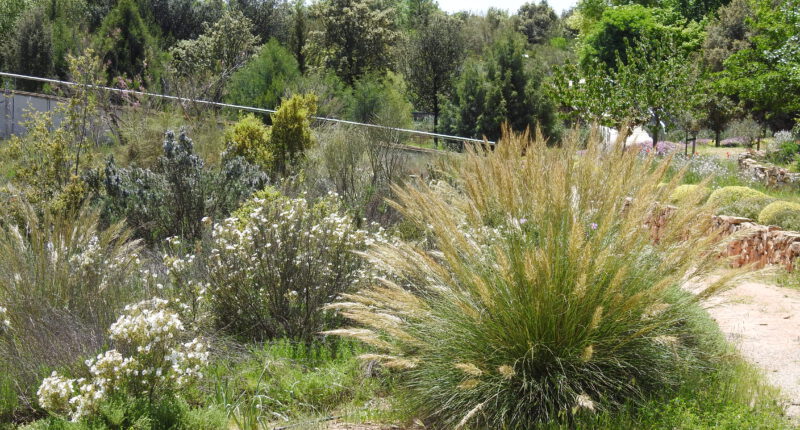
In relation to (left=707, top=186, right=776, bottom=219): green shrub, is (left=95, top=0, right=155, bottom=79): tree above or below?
above

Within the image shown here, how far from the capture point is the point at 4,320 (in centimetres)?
388

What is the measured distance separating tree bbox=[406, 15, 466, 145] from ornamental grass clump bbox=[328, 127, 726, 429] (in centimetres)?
2462

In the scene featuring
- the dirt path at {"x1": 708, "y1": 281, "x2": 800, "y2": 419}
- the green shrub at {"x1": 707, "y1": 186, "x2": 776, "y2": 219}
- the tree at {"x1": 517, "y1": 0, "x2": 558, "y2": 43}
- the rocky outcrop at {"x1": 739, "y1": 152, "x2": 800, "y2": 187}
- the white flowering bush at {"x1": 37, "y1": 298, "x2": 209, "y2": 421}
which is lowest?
the dirt path at {"x1": 708, "y1": 281, "x2": 800, "y2": 419}

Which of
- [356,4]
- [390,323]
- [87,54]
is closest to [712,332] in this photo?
[390,323]

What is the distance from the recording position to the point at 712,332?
4.18m

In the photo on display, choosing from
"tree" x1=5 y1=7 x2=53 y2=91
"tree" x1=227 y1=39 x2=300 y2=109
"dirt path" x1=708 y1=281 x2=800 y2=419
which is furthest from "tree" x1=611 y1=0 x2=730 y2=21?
"dirt path" x1=708 y1=281 x2=800 y2=419

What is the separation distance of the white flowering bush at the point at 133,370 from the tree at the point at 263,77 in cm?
1498

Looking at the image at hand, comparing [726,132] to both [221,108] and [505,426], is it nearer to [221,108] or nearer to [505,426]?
[221,108]

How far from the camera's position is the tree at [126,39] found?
22.9 m

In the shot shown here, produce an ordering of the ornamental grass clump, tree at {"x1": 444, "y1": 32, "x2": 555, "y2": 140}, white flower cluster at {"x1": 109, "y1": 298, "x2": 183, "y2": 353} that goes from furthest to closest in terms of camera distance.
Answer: tree at {"x1": 444, "y1": 32, "x2": 555, "y2": 140}
white flower cluster at {"x1": 109, "y1": 298, "x2": 183, "y2": 353}
the ornamental grass clump

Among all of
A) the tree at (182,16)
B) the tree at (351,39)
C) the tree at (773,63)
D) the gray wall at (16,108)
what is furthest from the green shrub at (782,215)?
the tree at (182,16)

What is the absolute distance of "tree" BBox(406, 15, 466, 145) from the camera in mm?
28266

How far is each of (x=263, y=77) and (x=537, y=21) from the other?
4399cm

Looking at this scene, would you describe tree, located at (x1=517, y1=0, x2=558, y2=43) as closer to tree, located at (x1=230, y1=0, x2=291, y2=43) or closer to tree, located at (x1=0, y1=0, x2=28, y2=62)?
tree, located at (x1=230, y1=0, x2=291, y2=43)
